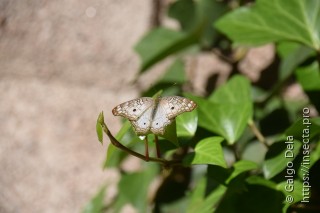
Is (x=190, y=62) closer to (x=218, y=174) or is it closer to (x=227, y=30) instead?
(x=227, y=30)

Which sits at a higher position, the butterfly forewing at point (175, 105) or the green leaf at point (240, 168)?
the butterfly forewing at point (175, 105)

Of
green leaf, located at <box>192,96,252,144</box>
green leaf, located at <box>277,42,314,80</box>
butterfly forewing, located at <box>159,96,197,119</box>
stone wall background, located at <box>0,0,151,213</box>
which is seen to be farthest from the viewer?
stone wall background, located at <box>0,0,151,213</box>

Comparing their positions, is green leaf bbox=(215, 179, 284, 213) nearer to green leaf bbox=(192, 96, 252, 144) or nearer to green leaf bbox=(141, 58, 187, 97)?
green leaf bbox=(192, 96, 252, 144)

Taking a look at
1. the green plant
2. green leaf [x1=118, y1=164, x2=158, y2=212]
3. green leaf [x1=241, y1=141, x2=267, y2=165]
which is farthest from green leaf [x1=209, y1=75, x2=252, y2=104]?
green leaf [x1=118, y1=164, x2=158, y2=212]

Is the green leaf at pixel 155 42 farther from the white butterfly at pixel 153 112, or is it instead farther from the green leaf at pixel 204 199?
the white butterfly at pixel 153 112

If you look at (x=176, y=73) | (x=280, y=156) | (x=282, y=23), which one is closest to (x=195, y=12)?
(x=176, y=73)

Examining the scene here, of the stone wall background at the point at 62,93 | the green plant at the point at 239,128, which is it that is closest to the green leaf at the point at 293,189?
the green plant at the point at 239,128
